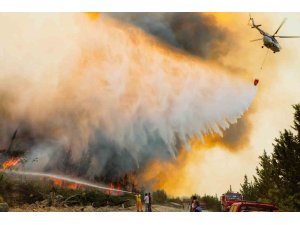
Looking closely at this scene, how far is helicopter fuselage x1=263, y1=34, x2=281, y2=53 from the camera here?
21583 millimetres

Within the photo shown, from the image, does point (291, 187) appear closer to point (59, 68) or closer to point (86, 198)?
point (86, 198)

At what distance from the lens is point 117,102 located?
21297 mm

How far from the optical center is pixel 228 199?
2091 cm

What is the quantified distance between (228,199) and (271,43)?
9415 millimetres

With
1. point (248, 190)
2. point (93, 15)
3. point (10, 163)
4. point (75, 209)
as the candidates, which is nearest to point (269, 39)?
point (248, 190)

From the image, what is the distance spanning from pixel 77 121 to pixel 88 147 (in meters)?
1.59

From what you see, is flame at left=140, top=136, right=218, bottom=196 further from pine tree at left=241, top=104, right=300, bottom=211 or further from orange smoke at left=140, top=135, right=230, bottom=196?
pine tree at left=241, top=104, right=300, bottom=211

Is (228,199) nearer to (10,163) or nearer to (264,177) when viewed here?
(264,177)

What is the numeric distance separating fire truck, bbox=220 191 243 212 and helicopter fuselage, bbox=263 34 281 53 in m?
8.85

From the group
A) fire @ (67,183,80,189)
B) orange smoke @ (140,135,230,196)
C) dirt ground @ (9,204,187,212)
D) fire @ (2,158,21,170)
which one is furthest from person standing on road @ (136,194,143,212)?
fire @ (2,158,21,170)

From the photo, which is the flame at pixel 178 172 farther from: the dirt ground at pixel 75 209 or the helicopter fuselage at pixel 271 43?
the helicopter fuselage at pixel 271 43

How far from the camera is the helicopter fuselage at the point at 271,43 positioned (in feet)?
70.8
